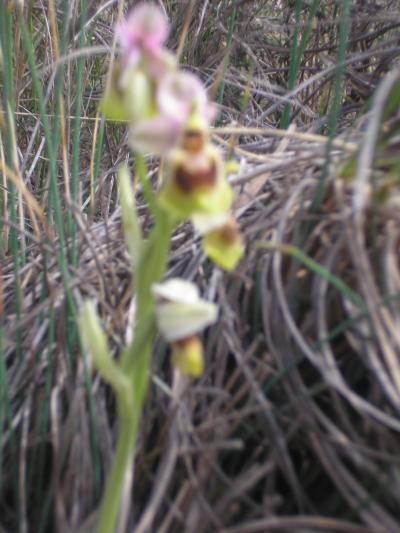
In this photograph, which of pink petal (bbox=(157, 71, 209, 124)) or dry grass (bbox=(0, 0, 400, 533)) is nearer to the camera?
pink petal (bbox=(157, 71, 209, 124))

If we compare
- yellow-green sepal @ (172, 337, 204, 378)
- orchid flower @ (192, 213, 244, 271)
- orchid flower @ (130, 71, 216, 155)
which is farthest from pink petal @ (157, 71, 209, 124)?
yellow-green sepal @ (172, 337, 204, 378)

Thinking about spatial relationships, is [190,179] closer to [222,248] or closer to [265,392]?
[222,248]

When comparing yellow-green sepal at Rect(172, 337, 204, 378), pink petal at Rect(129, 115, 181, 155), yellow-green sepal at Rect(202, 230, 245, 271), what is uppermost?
pink petal at Rect(129, 115, 181, 155)

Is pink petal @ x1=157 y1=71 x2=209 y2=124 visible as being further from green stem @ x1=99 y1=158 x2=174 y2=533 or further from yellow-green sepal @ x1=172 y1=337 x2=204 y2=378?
yellow-green sepal @ x1=172 y1=337 x2=204 y2=378

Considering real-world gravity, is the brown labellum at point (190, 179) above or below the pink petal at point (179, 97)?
below

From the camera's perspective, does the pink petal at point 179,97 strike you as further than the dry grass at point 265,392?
No

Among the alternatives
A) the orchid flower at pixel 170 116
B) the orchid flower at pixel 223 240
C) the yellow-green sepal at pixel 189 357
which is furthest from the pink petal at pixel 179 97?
the yellow-green sepal at pixel 189 357

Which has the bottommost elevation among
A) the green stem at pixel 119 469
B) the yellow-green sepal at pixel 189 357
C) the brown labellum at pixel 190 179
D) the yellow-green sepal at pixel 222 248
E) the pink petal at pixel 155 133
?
the green stem at pixel 119 469

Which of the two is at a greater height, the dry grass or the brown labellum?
the brown labellum

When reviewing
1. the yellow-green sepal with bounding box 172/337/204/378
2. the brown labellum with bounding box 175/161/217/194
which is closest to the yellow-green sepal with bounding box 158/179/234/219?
the brown labellum with bounding box 175/161/217/194

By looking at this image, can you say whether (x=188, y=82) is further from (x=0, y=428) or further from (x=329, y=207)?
(x=0, y=428)

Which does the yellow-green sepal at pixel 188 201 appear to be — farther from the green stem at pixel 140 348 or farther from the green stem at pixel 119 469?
the green stem at pixel 119 469
